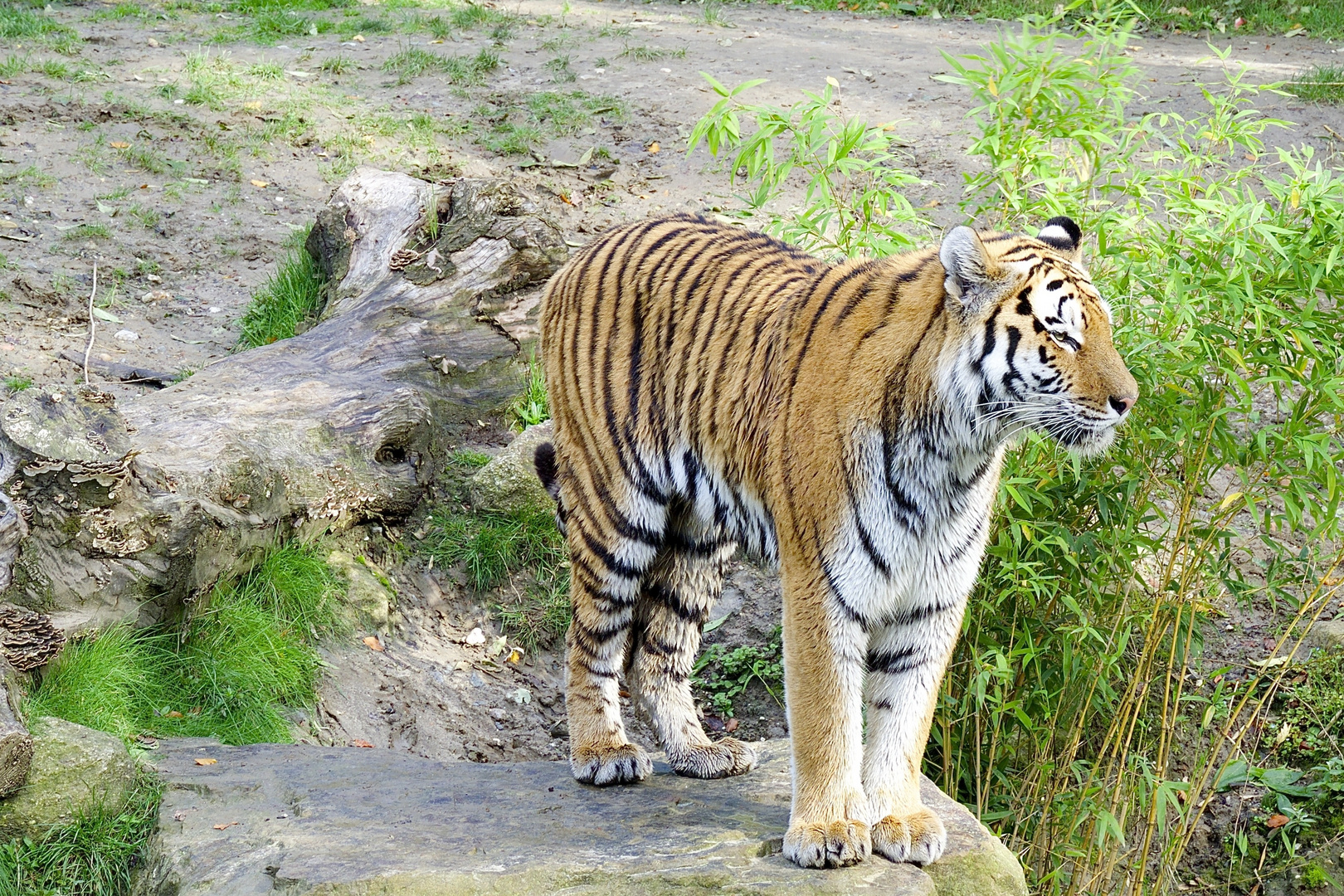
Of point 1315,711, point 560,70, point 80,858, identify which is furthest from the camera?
point 560,70

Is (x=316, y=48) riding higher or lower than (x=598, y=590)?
higher

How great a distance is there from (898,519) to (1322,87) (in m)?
7.42

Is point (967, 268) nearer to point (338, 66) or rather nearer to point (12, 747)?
point (12, 747)

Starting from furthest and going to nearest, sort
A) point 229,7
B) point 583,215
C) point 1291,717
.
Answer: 1. point 229,7
2. point 583,215
3. point 1291,717

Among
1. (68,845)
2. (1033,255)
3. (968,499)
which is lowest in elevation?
(68,845)

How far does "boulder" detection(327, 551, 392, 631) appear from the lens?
4.69 metres

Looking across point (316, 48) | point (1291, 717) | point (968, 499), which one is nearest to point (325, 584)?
point (968, 499)

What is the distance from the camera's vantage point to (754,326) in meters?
3.31

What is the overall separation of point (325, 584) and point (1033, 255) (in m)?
2.87

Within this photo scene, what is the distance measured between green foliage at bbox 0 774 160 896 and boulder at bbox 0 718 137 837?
0.03m

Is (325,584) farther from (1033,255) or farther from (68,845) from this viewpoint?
(1033,255)

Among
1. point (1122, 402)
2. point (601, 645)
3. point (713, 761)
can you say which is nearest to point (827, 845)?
point (713, 761)

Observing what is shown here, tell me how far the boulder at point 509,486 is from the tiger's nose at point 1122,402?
9.53 feet

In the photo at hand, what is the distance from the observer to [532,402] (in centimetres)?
566
